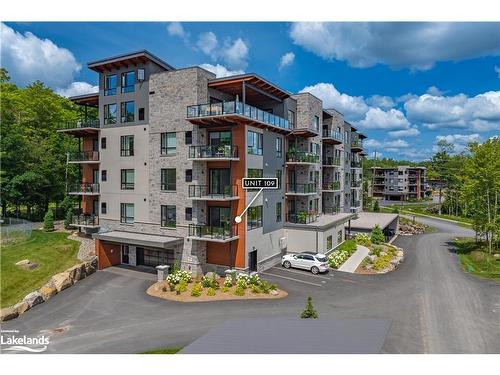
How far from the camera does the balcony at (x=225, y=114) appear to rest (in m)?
22.5

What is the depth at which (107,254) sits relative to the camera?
2727 centimetres

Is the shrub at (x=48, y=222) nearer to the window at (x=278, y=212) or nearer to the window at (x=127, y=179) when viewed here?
the window at (x=127, y=179)

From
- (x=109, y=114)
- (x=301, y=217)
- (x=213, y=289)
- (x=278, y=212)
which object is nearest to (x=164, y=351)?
(x=213, y=289)

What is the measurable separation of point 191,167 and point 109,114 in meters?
9.86

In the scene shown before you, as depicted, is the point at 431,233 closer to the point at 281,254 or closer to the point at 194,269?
the point at 281,254

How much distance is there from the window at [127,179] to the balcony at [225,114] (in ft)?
25.1

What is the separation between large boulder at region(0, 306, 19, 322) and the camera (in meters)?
17.4

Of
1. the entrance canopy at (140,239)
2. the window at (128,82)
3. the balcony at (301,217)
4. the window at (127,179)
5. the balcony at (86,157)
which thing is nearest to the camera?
the entrance canopy at (140,239)

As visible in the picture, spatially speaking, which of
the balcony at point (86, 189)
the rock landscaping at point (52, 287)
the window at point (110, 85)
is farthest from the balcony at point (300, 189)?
the rock landscaping at point (52, 287)

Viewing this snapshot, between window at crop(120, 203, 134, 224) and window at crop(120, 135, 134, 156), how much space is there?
427 cm

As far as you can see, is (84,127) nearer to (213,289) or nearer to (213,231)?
(213,231)

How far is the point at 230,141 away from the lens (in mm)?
24172

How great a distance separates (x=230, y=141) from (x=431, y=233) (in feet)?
132

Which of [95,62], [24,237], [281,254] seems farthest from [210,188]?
[24,237]
